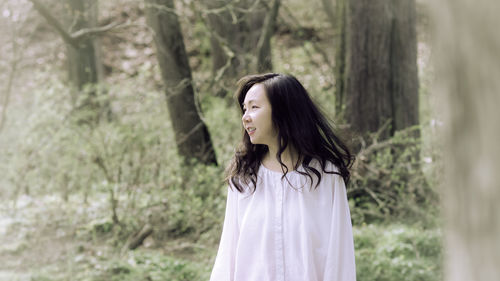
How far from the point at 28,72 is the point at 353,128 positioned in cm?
991

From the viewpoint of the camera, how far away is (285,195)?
2.71m

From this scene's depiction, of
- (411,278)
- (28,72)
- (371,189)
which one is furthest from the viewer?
(28,72)

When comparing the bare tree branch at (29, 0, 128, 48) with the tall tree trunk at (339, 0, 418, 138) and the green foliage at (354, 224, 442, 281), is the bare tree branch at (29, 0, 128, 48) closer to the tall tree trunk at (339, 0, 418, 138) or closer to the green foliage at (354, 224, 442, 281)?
the tall tree trunk at (339, 0, 418, 138)

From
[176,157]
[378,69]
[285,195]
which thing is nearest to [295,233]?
[285,195]

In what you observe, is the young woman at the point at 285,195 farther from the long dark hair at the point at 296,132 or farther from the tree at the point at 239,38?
the tree at the point at 239,38

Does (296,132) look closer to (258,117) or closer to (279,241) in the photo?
(258,117)

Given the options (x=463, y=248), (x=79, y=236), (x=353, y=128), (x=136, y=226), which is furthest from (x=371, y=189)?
(x=463, y=248)

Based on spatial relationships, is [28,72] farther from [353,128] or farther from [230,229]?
[230,229]

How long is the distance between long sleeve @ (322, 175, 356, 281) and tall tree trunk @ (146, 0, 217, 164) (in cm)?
490

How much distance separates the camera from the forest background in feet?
19.3

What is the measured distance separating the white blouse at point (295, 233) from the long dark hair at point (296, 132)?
0.06 m

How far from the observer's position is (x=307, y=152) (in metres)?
2.76

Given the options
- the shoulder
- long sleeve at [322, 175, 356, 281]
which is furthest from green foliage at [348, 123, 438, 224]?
long sleeve at [322, 175, 356, 281]

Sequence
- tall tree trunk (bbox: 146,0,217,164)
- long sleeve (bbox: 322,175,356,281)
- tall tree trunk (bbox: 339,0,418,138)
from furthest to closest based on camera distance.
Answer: tall tree trunk (bbox: 146,0,217,164)
tall tree trunk (bbox: 339,0,418,138)
long sleeve (bbox: 322,175,356,281)
